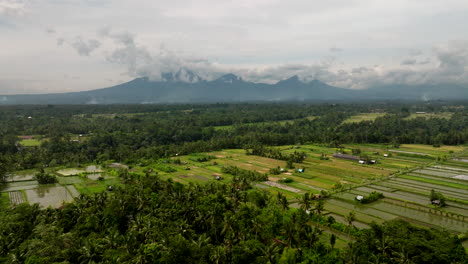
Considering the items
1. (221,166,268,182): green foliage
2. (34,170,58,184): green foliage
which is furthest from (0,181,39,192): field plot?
(221,166,268,182): green foliage

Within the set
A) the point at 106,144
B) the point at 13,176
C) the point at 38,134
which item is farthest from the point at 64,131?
the point at 13,176

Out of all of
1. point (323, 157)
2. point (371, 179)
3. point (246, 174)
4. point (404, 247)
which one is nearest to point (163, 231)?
point (404, 247)

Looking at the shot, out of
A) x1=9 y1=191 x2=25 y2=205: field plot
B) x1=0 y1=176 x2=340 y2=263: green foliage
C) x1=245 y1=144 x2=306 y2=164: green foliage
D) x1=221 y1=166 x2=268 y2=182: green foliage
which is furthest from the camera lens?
x1=245 y1=144 x2=306 y2=164: green foliage

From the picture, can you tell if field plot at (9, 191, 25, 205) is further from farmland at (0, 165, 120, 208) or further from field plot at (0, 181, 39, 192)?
field plot at (0, 181, 39, 192)

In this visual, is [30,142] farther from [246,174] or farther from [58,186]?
[246,174]

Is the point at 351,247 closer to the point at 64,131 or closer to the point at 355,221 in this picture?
the point at 355,221

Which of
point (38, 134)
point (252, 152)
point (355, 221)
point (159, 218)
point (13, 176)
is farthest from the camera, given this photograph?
point (38, 134)

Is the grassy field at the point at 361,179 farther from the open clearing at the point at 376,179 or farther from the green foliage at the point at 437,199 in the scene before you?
the green foliage at the point at 437,199

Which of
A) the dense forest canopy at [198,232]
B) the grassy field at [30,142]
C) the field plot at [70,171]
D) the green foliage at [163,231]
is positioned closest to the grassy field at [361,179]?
the field plot at [70,171]
